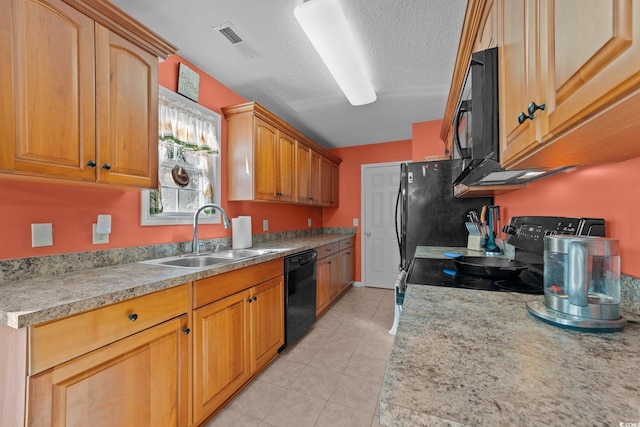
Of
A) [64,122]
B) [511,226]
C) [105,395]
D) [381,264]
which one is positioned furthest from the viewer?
→ [381,264]

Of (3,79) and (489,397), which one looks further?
(3,79)

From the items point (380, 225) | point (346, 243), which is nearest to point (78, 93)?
point (346, 243)

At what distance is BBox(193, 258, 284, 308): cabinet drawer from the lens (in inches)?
56.4

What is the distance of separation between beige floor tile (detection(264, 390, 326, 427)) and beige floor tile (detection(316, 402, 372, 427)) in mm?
39

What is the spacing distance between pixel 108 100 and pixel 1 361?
3.64 feet

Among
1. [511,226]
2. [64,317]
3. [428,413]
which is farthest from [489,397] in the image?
[511,226]

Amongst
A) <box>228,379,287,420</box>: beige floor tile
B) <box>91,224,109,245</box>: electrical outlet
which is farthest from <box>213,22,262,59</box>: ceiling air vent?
Result: <box>228,379,287,420</box>: beige floor tile

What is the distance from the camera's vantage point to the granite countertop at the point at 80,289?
84 cm

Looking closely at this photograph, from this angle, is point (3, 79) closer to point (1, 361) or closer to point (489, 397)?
point (1, 361)

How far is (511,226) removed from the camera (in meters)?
1.72

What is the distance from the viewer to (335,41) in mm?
1731

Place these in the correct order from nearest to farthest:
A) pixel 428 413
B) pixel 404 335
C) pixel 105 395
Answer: pixel 428 413
pixel 404 335
pixel 105 395

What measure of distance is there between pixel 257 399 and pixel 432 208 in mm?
2152

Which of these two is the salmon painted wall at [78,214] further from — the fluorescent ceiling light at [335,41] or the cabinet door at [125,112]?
the fluorescent ceiling light at [335,41]
